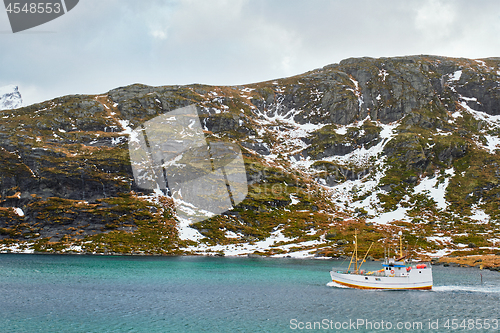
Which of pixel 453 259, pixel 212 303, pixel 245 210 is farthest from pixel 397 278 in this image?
pixel 245 210

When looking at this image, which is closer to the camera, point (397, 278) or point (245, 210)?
point (397, 278)

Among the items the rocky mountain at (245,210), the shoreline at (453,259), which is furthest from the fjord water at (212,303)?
the rocky mountain at (245,210)

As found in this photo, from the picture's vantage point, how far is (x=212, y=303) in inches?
1778

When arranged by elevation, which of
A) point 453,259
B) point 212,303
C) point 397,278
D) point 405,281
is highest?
point 212,303

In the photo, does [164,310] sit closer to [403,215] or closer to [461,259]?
[461,259]

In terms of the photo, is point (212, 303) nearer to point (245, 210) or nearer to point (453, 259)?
point (453, 259)

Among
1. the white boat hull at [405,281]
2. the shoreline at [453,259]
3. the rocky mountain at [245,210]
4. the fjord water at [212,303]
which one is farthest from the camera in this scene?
the rocky mountain at [245,210]

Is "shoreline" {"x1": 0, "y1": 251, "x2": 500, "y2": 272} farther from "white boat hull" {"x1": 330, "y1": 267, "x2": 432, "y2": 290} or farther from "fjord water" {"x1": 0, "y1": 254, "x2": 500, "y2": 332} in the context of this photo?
"white boat hull" {"x1": 330, "y1": 267, "x2": 432, "y2": 290}

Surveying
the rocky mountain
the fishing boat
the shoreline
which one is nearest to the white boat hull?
the fishing boat

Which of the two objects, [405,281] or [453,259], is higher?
[405,281]

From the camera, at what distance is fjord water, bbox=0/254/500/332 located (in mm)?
A: 34844

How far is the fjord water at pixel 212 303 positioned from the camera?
1372 inches

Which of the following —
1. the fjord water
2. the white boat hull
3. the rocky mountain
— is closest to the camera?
the fjord water

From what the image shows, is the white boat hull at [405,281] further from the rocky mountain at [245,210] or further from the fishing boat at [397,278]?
the rocky mountain at [245,210]
